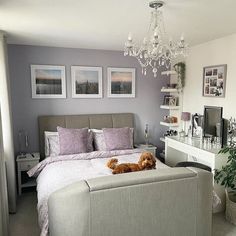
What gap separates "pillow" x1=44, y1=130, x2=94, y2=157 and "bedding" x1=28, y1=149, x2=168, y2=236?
0.24 meters

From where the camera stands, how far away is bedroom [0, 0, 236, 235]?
7.44 feet

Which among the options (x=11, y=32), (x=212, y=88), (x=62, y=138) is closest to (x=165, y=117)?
(x=212, y=88)

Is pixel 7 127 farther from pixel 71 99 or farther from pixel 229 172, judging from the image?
pixel 229 172

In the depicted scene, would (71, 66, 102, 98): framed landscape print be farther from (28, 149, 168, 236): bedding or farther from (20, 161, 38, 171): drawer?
(20, 161, 38, 171): drawer

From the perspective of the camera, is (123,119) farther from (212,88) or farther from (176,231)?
(176,231)

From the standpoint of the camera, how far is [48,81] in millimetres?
3984

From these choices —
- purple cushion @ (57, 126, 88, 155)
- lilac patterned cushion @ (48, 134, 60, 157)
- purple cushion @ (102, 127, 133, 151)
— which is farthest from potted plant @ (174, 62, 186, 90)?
lilac patterned cushion @ (48, 134, 60, 157)

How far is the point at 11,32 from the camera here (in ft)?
9.92

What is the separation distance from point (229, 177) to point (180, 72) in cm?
212

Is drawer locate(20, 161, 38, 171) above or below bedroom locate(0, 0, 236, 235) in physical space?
below

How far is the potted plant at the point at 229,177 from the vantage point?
9.21 ft

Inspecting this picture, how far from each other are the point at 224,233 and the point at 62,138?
8.30 feet

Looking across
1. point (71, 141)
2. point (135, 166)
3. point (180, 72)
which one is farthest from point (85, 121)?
point (180, 72)

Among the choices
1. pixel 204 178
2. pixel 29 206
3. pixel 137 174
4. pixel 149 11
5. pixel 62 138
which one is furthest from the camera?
pixel 62 138
